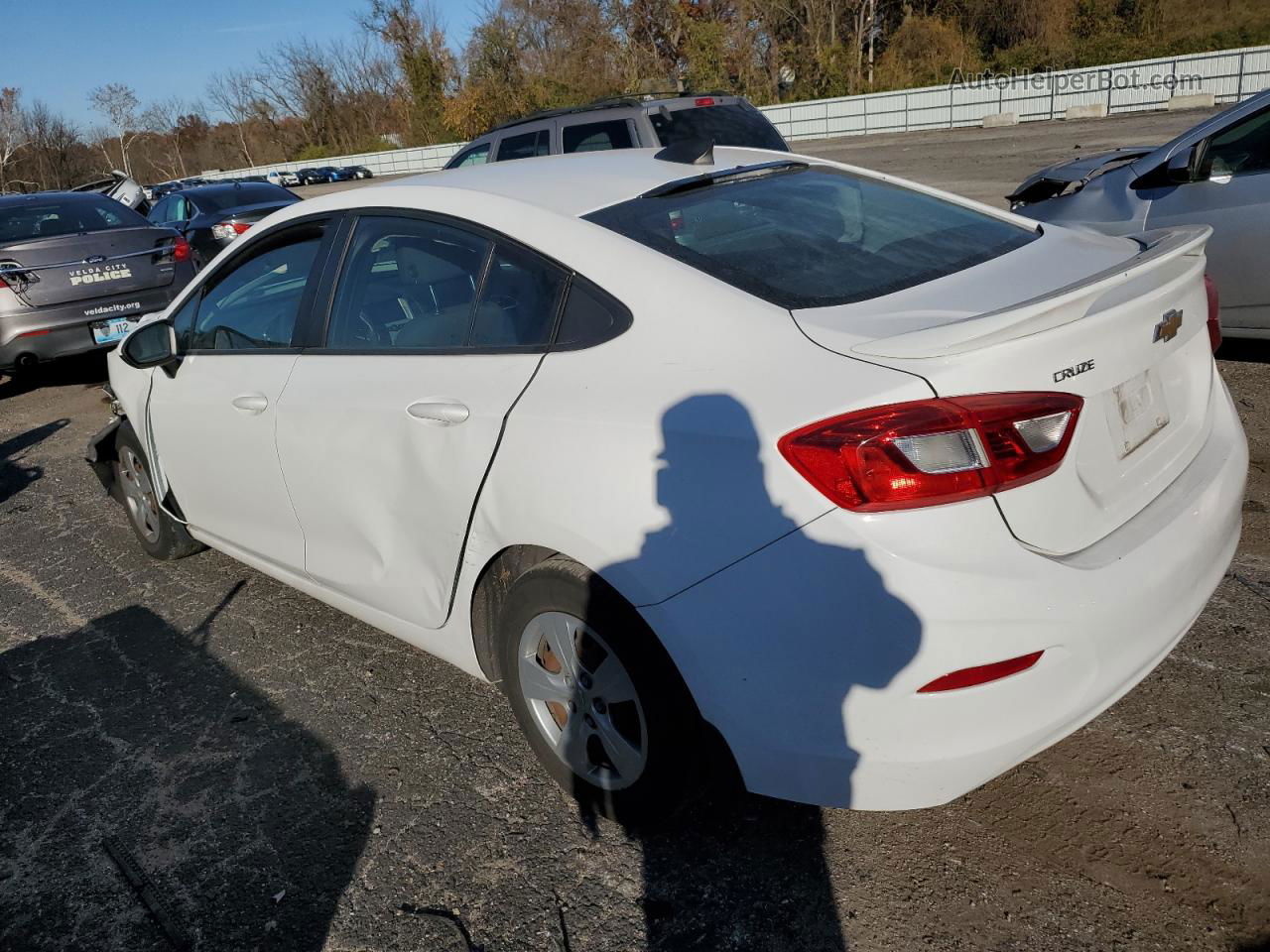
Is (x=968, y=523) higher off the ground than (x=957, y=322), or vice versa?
(x=957, y=322)

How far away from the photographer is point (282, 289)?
3580 mm

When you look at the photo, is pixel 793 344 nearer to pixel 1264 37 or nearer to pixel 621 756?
pixel 621 756

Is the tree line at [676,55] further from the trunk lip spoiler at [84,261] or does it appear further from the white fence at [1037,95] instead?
the trunk lip spoiler at [84,261]

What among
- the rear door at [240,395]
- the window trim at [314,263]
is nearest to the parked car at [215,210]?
the rear door at [240,395]

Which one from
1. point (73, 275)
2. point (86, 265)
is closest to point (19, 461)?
point (73, 275)

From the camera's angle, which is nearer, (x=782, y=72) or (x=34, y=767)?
(x=34, y=767)

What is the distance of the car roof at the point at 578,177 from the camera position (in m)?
2.83

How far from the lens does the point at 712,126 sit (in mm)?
8938

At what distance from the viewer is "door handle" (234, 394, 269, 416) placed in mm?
3412

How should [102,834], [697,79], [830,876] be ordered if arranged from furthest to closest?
1. [697,79]
2. [102,834]
3. [830,876]

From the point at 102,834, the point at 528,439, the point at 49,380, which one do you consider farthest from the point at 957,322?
the point at 49,380

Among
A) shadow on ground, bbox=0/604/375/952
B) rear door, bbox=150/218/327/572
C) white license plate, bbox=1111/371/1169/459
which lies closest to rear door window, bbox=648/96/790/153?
rear door, bbox=150/218/327/572

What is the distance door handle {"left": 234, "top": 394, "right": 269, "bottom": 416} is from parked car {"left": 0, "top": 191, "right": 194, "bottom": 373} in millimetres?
5581

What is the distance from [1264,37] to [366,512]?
40314mm
